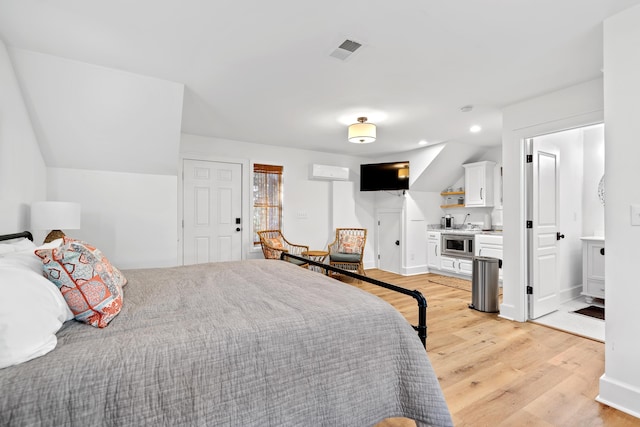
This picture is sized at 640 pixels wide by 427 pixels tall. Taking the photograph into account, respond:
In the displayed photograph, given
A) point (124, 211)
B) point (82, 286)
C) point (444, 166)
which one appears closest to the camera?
point (82, 286)

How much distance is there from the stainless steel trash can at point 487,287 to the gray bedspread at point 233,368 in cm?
268

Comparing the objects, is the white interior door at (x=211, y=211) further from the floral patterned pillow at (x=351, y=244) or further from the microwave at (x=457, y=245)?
the microwave at (x=457, y=245)

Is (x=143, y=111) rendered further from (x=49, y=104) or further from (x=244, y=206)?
(x=244, y=206)

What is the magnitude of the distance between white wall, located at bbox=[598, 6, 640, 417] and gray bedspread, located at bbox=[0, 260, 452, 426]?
1402 millimetres

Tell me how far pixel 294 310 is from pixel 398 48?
1.97 m

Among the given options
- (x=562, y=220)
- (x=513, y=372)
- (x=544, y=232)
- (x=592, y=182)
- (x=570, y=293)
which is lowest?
(x=513, y=372)

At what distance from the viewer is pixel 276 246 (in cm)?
487

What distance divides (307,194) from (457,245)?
288 cm

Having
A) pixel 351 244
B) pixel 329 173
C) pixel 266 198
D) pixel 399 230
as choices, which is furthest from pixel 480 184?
pixel 266 198

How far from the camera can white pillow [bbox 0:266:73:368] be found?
2.96 feet

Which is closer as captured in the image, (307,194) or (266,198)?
(266,198)

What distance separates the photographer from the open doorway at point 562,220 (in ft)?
10.7

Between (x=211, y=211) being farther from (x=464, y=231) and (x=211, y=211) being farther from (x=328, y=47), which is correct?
(x=464, y=231)

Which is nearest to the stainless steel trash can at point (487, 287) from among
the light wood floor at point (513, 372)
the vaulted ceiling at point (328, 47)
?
the light wood floor at point (513, 372)
